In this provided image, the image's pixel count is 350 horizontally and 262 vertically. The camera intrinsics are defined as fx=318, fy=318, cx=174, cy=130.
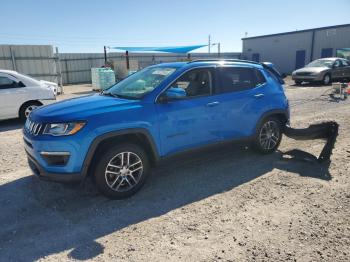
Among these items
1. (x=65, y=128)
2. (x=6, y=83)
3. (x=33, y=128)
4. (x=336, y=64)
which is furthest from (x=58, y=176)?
(x=336, y=64)

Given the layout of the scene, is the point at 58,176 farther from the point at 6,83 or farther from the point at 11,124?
the point at 11,124

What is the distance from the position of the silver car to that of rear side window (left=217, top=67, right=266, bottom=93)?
14.2m

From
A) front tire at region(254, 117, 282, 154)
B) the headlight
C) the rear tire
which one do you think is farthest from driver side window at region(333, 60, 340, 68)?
the headlight

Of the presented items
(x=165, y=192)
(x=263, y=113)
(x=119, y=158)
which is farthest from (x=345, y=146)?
(x=119, y=158)

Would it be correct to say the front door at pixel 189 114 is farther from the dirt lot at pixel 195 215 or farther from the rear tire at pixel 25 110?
the rear tire at pixel 25 110

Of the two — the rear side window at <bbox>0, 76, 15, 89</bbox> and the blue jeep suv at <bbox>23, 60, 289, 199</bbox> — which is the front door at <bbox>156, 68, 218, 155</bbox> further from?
the rear side window at <bbox>0, 76, 15, 89</bbox>

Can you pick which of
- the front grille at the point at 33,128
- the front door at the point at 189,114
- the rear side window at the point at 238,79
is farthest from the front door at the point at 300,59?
the front grille at the point at 33,128

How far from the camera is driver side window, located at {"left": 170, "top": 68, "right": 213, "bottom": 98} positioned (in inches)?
184

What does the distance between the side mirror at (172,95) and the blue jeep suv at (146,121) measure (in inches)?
0.5

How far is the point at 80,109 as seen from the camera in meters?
3.99

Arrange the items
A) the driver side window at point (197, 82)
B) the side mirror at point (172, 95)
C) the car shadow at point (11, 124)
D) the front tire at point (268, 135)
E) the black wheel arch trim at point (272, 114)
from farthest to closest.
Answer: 1. the car shadow at point (11, 124)
2. the front tire at point (268, 135)
3. the black wheel arch trim at point (272, 114)
4. the driver side window at point (197, 82)
5. the side mirror at point (172, 95)

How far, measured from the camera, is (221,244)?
3195mm

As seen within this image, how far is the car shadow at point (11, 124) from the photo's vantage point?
8.67 meters

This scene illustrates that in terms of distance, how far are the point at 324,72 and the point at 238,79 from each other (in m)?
15.2
